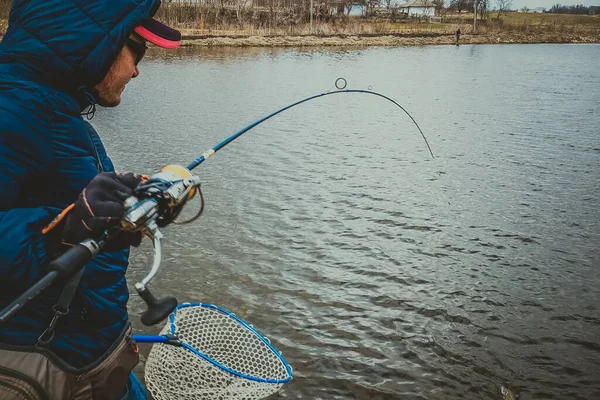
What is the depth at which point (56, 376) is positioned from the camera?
1906mm

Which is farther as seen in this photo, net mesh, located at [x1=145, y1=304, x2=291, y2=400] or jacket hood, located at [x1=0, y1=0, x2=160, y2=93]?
net mesh, located at [x1=145, y1=304, x2=291, y2=400]

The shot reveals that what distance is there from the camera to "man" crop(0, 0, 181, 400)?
1.73 meters

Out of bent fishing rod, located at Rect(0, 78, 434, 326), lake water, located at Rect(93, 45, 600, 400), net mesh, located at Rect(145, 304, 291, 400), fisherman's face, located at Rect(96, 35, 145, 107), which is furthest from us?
lake water, located at Rect(93, 45, 600, 400)

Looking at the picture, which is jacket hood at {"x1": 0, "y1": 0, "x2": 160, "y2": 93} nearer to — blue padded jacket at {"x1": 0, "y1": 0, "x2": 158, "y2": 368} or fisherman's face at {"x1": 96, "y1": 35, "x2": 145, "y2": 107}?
blue padded jacket at {"x1": 0, "y1": 0, "x2": 158, "y2": 368}

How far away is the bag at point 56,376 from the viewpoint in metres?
1.80

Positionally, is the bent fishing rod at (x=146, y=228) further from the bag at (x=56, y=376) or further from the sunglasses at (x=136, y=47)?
the sunglasses at (x=136, y=47)

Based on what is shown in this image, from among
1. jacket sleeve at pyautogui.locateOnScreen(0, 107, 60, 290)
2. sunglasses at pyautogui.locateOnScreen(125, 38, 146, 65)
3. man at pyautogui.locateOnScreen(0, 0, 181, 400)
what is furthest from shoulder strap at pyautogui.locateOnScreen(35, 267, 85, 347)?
sunglasses at pyautogui.locateOnScreen(125, 38, 146, 65)

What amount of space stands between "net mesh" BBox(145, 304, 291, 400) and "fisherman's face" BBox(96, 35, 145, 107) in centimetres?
144

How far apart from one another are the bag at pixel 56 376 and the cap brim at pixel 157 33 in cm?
130

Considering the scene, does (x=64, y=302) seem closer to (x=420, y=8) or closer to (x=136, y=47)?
(x=136, y=47)

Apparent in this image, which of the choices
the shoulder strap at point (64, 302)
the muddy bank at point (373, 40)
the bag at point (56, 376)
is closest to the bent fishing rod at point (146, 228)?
the shoulder strap at point (64, 302)

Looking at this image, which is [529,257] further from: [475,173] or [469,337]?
[475,173]

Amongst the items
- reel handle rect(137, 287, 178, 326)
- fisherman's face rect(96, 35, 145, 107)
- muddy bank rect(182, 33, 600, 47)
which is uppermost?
muddy bank rect(182, 33, 600, 47)

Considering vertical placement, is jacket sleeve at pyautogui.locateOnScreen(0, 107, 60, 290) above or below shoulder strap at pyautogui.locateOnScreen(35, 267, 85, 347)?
above
